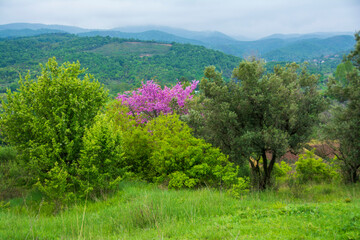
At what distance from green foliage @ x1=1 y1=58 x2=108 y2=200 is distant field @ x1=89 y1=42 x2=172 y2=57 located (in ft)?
444

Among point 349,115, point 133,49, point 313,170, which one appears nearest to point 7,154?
point 313,170

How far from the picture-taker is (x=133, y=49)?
155750mm

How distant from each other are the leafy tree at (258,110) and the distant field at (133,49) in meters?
138

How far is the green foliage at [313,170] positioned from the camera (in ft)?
46.6

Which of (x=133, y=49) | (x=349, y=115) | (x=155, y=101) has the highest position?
(x=133, y=49)

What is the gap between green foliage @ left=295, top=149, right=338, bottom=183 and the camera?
46.6ft

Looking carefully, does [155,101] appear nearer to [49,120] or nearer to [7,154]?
[49,120]

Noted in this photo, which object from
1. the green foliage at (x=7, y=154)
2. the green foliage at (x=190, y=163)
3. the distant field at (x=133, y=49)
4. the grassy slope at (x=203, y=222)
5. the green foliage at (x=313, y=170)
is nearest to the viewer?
the grassy slope at (x=203, y=222)

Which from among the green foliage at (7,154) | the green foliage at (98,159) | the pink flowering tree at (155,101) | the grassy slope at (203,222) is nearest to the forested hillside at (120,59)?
the pink flowering tree at (155,101)

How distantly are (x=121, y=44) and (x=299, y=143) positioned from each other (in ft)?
558

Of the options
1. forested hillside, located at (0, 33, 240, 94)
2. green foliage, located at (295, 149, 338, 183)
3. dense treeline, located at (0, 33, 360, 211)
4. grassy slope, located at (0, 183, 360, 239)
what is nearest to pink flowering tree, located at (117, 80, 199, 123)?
dense treeline, located at (0, 33, 360, 211)

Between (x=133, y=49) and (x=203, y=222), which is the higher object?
(x=133, y=49)

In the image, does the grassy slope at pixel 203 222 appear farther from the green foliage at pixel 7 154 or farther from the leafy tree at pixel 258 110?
the green foliage at pixel 7 154

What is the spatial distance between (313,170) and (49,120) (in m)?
14.2
